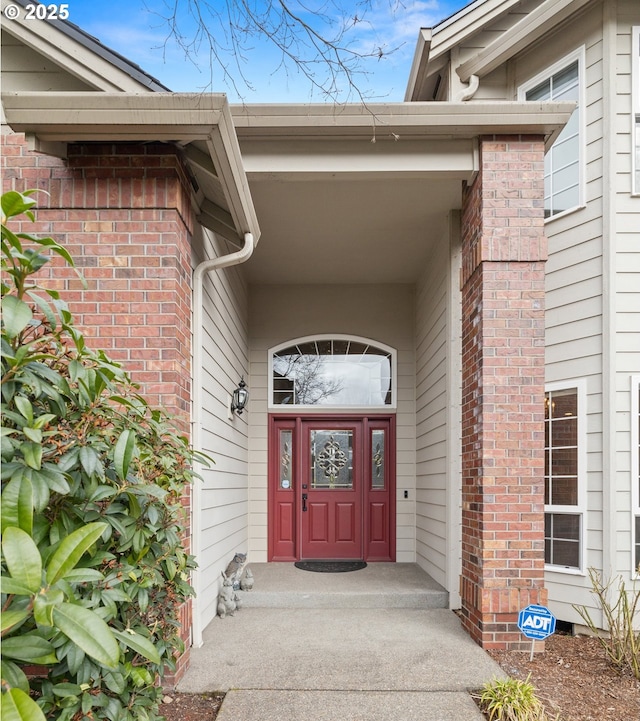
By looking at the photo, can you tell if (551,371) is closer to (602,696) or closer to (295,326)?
(602,696)

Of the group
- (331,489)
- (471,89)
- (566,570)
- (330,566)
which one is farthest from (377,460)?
(471,89)

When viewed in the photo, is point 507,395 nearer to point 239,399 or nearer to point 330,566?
point 239,399

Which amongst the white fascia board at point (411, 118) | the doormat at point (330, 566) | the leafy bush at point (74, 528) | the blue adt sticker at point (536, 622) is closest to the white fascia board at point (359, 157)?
the white fascia board at point (411, 118)

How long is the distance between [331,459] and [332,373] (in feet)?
3.50

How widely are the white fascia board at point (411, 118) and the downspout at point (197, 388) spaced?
81 centimetres

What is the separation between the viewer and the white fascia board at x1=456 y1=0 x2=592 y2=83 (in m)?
4.62

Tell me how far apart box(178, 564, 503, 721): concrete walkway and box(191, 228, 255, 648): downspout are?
0.30 meters

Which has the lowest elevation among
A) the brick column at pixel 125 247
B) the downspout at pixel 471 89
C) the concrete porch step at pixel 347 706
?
the concrete porch step at pixel 347 706

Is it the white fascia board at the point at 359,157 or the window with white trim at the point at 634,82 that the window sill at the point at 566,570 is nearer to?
the window with white trim at the point at 634,82

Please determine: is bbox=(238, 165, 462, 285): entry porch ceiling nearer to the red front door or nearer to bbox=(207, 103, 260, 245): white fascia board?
bbox=(207, 103, 260, 245): white fascia board

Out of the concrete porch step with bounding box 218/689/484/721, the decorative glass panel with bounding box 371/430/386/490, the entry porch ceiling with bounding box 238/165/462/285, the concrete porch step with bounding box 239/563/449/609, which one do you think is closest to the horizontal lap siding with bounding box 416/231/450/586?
the concrete porch step with bounding box 239/563/449/609

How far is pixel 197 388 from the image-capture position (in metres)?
3.88

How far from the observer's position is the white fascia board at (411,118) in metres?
3.68

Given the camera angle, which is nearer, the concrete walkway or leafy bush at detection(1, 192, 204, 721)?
leafy bush at detection(1, 192, 204, 721)
